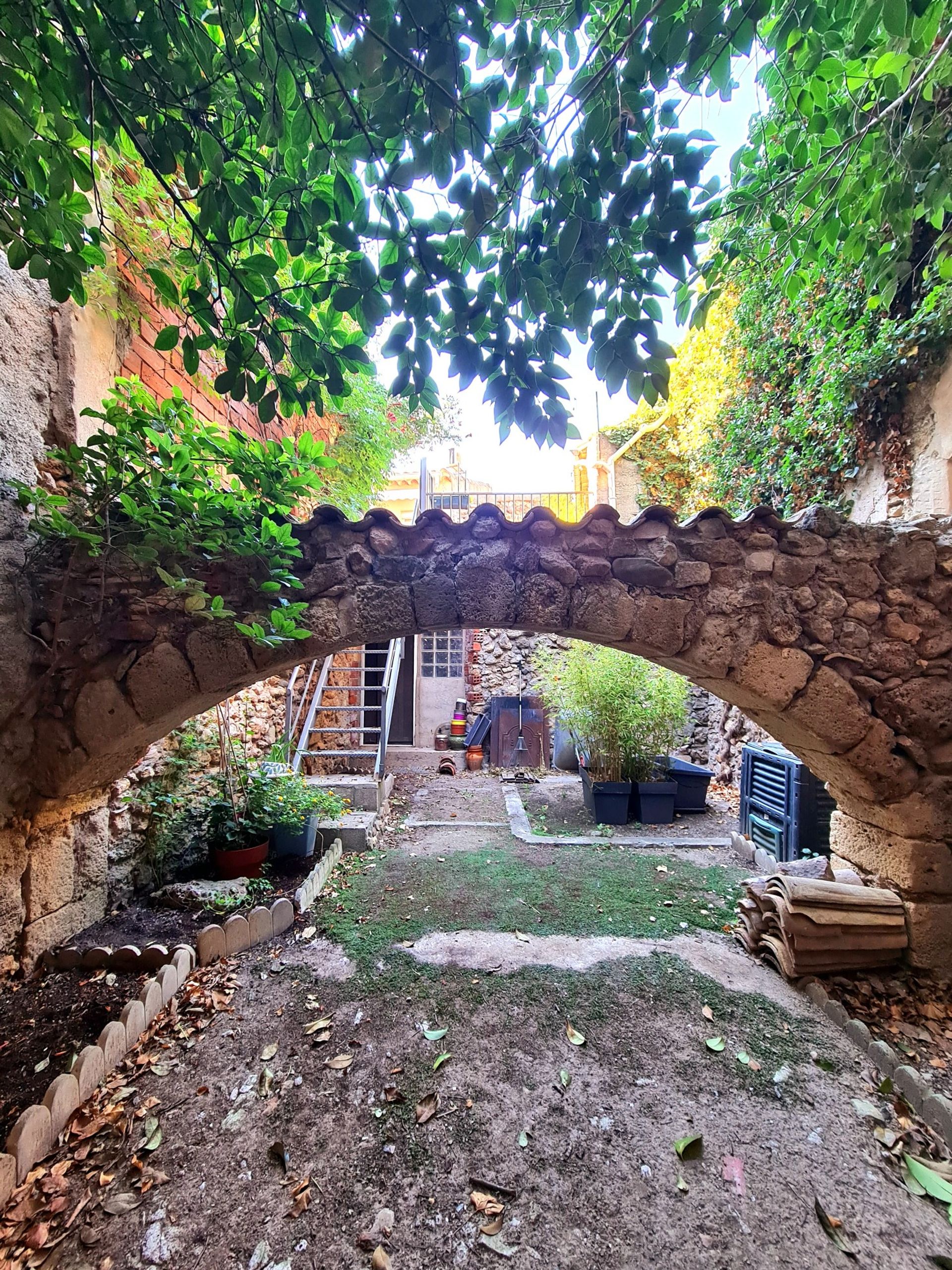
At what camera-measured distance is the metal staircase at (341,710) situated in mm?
4801

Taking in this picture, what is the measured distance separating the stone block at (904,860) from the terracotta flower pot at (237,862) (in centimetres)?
311

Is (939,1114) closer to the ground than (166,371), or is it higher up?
closer to the ground

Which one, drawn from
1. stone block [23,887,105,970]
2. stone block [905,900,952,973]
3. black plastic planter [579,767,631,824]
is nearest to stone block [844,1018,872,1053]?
stone block [905,900,952,973]

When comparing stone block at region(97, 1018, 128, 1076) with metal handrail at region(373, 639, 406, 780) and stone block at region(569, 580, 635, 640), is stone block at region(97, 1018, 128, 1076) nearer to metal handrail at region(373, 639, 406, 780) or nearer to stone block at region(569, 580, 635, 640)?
stone block at region(569, 580, 635, 640)

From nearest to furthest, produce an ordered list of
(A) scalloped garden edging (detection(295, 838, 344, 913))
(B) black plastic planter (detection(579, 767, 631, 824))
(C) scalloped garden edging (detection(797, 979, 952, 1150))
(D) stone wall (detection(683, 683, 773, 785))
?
(C) scalloped garden edging (detection(797, 979, 952, 1150)), (A) scalloped garden edging (detection(295, 838, 344, 913)), (B) black plastic planter (detection(579, 767, 631, 824)), (D) stone wall (detection(683, 683, 773, 785))

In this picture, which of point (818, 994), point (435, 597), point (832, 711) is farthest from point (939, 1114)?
point (435, 597)

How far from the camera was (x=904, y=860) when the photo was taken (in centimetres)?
212

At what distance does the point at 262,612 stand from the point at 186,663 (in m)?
0.35

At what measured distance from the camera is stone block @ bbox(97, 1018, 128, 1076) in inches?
66.1

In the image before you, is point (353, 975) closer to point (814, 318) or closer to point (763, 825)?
point (763, 825)

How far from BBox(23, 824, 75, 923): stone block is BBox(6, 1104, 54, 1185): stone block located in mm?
773

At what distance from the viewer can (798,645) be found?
6.84ft

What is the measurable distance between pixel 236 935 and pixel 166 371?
2.78m

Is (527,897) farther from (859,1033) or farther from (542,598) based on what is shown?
(542,598)
